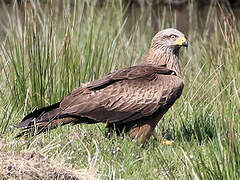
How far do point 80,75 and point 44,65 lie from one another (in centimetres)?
44

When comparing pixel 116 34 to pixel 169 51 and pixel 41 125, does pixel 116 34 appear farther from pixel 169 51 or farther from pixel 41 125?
pixel 41 125

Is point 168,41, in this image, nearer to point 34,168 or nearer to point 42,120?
point 42,120

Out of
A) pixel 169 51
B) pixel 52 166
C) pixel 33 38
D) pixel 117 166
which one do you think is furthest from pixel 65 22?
pixel 52 166

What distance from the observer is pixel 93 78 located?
6.57 metres

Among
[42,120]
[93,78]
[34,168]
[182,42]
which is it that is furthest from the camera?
[93,78]

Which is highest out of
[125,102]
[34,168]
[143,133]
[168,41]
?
[168,41]

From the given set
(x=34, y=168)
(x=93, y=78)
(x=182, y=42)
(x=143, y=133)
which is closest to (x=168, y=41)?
(x=182, y=42)

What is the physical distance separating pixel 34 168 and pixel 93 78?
279 centimetres

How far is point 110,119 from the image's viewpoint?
5438 mm

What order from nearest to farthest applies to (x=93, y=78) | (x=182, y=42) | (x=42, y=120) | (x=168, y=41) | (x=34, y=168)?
(x=34, y=168)
(x=42, y=120)
(x=182, y=42)
(x=168, y=41)
(x=93, y=78)

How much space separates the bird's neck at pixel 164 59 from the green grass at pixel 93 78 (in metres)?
0.29

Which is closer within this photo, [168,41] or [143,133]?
[143,133]

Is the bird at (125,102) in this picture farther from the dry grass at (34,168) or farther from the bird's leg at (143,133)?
the dry grass at (34,168)

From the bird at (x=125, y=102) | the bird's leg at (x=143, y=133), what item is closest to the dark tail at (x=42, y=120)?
the bird at (x=125, y=102)
